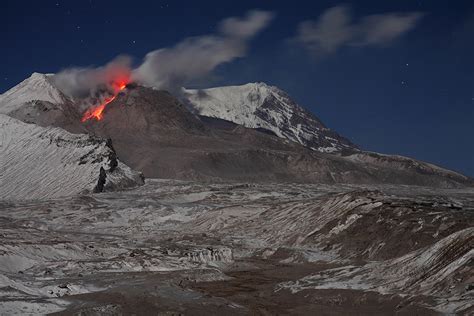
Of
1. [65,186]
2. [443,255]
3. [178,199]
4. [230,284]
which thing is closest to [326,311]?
[443,255]

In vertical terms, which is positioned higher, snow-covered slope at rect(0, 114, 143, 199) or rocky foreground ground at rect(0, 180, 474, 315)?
snow-covered slope at rect(0, 114, 143, 199)

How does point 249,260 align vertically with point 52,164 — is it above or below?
below

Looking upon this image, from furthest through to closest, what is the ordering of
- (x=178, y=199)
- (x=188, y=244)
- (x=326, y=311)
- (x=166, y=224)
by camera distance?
(x=178, y=199) < (x=166, y=224) < (x=188, y=244) < (x=326, y=311)

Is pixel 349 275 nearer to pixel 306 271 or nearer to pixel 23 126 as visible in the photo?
pixel 306 271

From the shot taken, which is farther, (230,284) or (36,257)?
(36,257)

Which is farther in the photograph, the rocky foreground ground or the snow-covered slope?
the snow-covered slope
